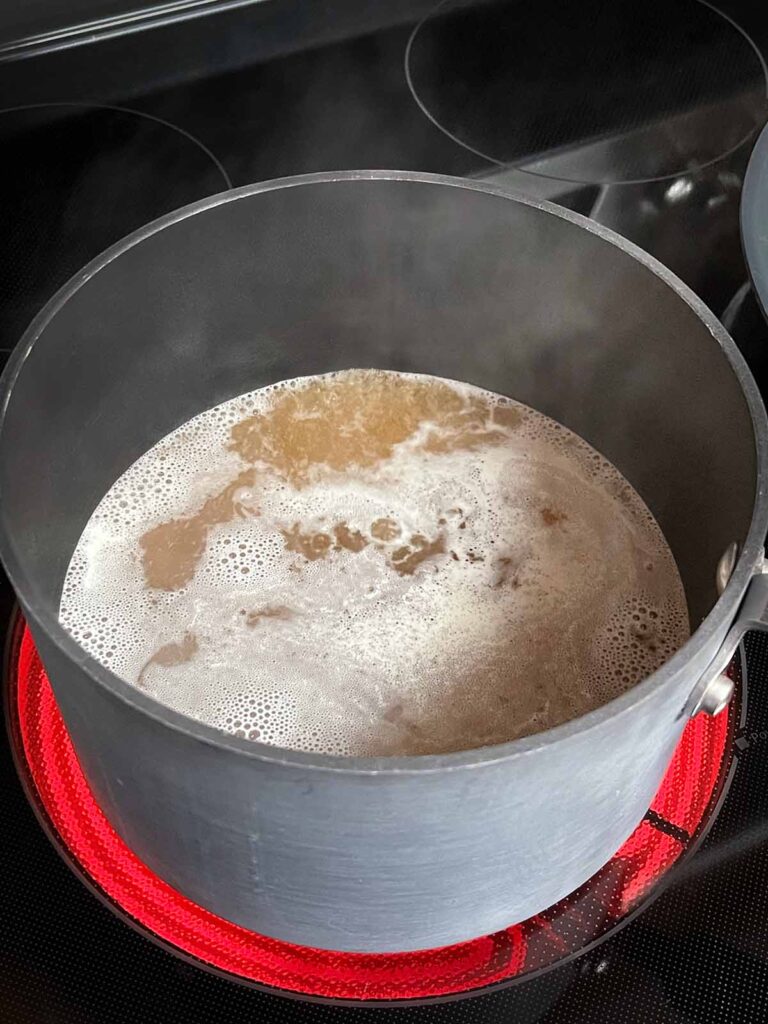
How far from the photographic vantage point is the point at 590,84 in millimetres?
1283

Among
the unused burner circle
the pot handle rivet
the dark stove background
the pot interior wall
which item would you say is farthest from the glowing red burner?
the unused burner circle

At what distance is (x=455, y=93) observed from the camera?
126cm

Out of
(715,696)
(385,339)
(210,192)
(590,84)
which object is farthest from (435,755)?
(590,84)

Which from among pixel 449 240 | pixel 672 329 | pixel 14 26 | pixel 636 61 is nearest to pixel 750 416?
pixel 672 329

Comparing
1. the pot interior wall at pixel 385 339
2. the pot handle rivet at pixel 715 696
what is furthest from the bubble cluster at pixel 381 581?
the pot handle rivet at pixel 715 696

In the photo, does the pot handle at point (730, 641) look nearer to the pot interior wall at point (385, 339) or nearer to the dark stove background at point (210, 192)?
the pot interior wall at point (385, 339)

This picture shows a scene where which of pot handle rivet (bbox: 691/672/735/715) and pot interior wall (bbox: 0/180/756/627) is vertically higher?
pot interior wall (bbox: 0/180/756/627)

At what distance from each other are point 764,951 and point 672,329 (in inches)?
17.9

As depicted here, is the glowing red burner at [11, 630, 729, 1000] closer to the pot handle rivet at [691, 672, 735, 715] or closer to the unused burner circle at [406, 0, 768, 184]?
the pot handle rivet at [691, 672, 735, 715]

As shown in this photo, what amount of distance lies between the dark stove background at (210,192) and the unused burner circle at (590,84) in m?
0.03

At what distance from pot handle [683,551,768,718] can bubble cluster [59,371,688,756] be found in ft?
0.81

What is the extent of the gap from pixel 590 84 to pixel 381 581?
2.12ft

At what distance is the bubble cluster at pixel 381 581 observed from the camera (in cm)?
92

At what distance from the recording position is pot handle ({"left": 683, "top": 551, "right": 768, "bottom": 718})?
0.66 m
